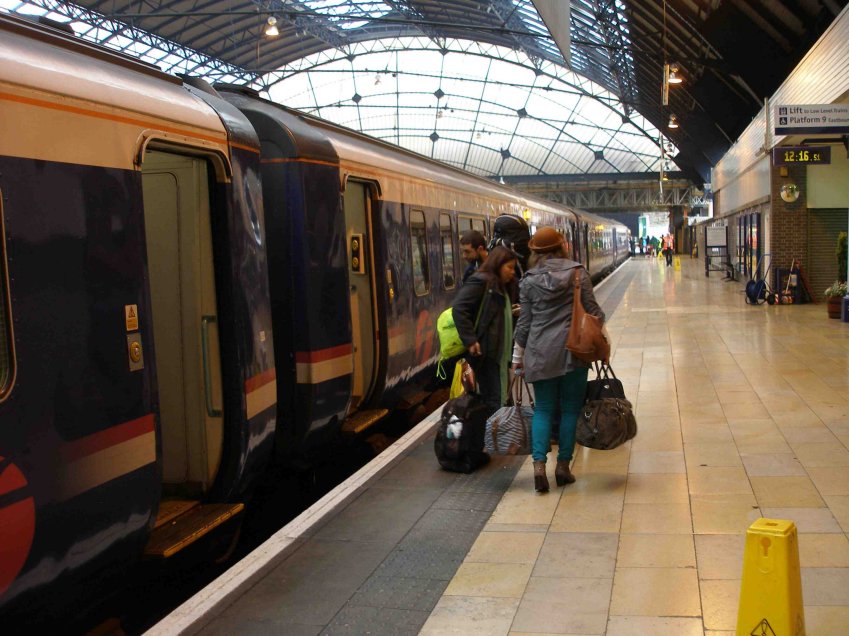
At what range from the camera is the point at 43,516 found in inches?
152

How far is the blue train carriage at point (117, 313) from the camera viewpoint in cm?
382

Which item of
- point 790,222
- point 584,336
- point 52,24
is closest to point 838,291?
point 790,222

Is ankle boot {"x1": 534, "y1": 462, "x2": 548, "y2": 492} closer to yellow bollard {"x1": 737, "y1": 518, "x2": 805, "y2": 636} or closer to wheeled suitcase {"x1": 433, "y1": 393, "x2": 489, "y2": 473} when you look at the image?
wheeled suitcase {"x1": 433, "y1": 393, "x2": 489, "y2": 473}

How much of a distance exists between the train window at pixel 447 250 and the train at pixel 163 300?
1811mm

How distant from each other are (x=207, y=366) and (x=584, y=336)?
7.98 ft

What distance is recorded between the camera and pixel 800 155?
18.4 metres

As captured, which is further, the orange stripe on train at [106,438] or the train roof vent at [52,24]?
the train roof vent at [52,24]

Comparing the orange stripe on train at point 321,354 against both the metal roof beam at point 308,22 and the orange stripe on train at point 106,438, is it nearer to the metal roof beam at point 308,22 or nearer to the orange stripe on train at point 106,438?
the orange stripe on train at point 106,438

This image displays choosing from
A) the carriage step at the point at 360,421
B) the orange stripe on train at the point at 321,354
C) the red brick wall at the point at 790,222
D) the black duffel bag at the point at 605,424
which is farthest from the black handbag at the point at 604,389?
the red brick wall at the point at 790,222

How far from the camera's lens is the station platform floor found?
172 inches

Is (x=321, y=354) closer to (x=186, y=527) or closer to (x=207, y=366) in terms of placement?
(x=207, y=366)

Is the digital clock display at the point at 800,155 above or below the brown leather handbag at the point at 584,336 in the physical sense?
above

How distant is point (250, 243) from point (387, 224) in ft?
9.90

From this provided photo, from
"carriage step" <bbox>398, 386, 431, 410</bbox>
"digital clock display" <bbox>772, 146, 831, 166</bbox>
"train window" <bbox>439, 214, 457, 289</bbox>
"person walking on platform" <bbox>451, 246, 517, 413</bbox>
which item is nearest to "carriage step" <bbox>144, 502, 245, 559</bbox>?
"person walking on platform" <bbox>451, 246, 517, 413</bbox>
